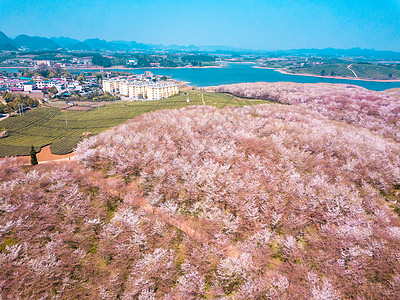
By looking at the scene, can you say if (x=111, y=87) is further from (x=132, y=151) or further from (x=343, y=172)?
(x=343, y=172)

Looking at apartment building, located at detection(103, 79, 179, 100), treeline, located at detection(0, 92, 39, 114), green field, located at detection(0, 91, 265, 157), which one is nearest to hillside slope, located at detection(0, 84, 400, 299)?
green field, located at detection(0, 91, 265, 157)

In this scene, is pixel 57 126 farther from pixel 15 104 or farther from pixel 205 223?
pixel 205 223

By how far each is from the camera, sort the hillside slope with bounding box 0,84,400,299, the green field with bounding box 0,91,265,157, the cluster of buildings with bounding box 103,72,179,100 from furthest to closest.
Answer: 1. the cluster of buildings with bounding box 103,72,179,100
2. the green field with bounding box 0,91,265,157
3. the hillside slope with bounding box 0,84,400,299

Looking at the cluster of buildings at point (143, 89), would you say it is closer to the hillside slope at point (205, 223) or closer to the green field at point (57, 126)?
the green field at point (57, 126)

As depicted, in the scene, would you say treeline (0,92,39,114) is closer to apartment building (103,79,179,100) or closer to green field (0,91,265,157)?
green field (0,91,265,157)

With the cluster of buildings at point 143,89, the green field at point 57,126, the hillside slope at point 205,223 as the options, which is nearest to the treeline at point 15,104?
the green field at point 57,126

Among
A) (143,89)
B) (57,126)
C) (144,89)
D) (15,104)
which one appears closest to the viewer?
(57,126)

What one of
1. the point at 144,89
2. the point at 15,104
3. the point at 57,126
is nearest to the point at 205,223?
the point at 57,126

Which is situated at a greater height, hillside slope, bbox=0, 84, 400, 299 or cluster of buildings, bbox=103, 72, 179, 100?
cluster of buildings, bbox=103, 72, 179, 100
